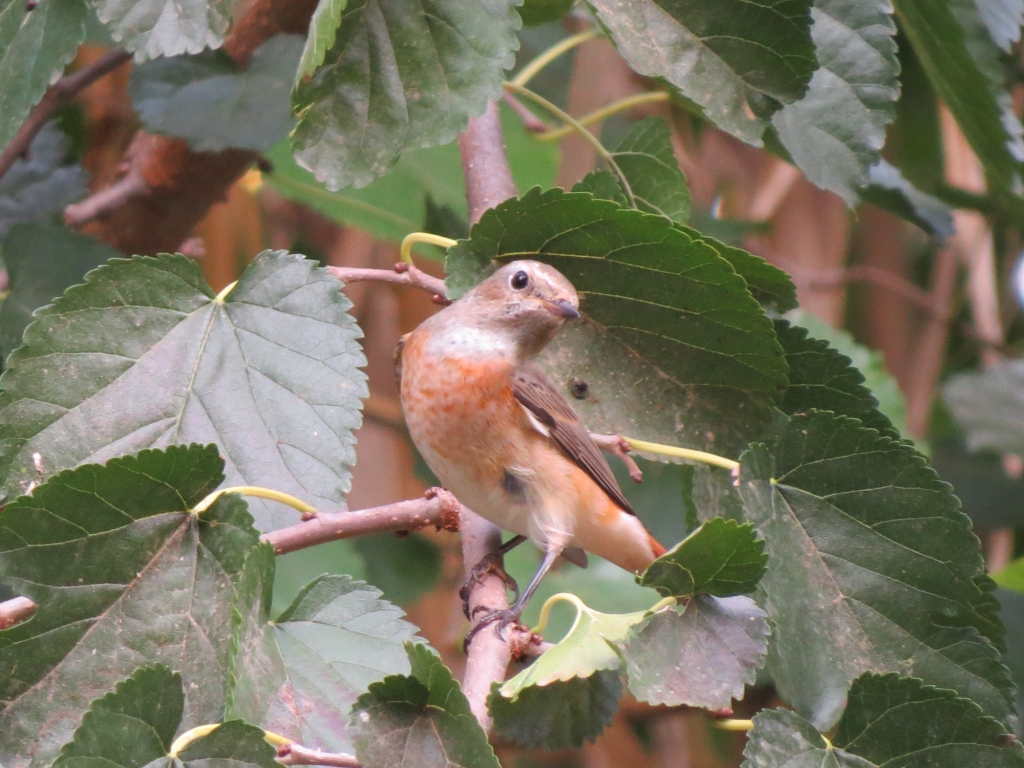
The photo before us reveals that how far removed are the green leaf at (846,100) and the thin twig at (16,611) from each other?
1441 mm

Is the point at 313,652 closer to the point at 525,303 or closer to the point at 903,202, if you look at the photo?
the point at 525,303

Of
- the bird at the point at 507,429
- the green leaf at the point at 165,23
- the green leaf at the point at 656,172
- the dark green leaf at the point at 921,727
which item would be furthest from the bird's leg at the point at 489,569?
the green leaf at the point at 165,23

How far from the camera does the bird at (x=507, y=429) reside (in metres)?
2.06

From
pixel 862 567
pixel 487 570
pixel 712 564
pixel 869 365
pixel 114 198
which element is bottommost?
pixel 114 198

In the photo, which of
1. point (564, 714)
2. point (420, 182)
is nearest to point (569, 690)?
point (564, 714)

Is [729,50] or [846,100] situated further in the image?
[846,100]

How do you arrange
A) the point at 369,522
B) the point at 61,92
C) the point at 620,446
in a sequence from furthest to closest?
the point at 61,92
the point at 620,446
the point at 369,522

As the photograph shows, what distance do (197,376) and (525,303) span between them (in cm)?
71

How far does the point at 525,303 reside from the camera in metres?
2.04

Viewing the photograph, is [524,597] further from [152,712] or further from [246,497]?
[152,712]

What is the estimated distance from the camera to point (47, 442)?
148cm

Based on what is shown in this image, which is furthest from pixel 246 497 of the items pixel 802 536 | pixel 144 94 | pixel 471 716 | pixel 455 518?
pixel 144 94

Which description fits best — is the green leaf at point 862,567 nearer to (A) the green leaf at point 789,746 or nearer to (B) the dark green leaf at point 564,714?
(A) the green leaf at point 789,746

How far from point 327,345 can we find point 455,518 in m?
0.40
